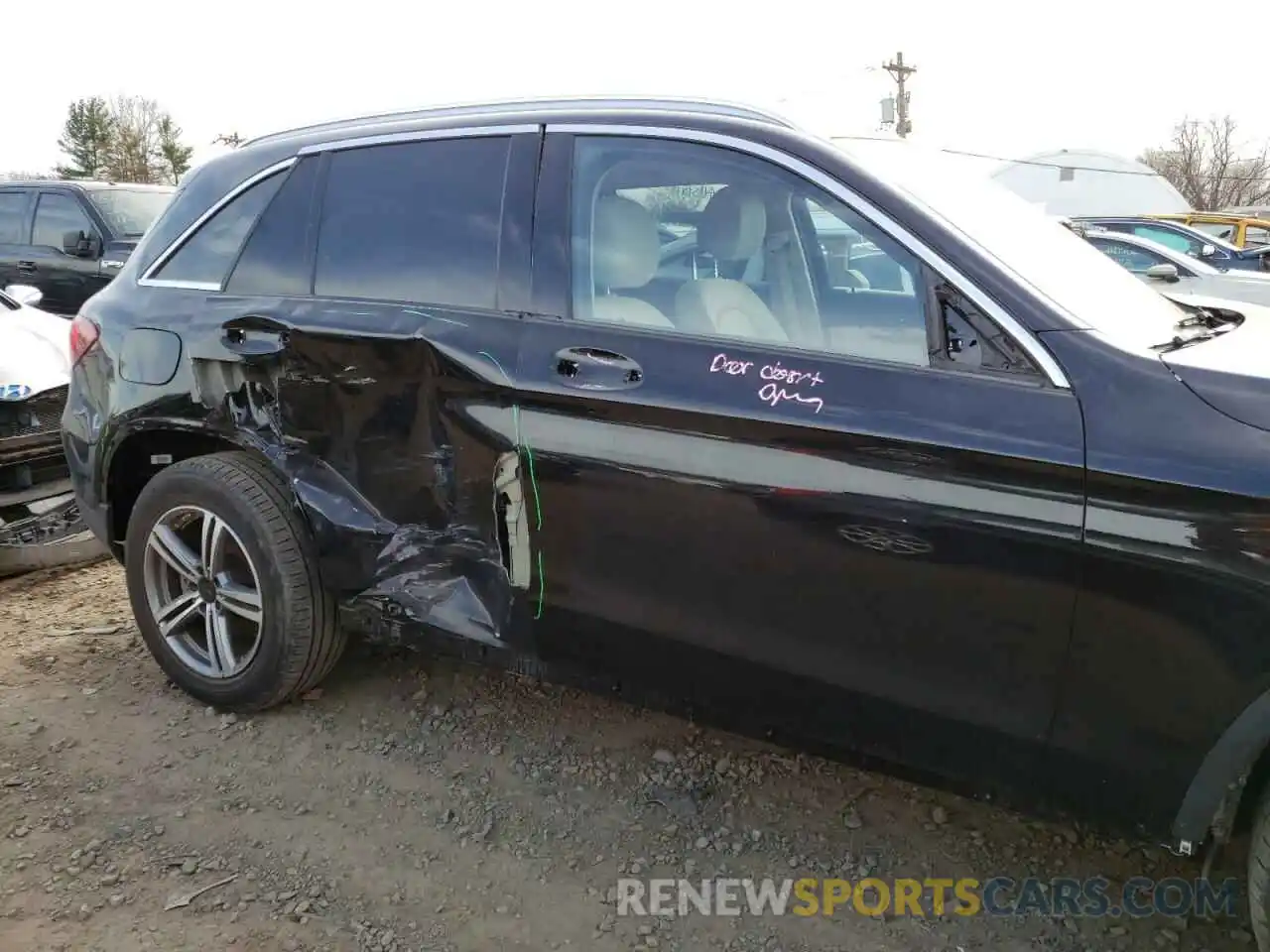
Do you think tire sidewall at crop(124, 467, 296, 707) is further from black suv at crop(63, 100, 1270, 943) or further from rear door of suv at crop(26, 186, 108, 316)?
rear door of suv at crop(26, 186, 108, 316)

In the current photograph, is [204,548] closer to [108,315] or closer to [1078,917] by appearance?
[108,315]

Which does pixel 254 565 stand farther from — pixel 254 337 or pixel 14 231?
pixel 14 231

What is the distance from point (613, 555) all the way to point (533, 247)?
830 millimetres

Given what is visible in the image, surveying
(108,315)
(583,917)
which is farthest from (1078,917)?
(108,315)

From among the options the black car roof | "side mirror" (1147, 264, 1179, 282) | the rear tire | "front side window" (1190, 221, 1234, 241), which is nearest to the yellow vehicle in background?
"front side window" (1190, 221, 1234, 241)

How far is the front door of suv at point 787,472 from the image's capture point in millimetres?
2043

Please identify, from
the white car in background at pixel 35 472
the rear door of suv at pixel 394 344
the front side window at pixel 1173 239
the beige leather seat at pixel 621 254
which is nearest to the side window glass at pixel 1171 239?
the front side window at pixel 1173 239

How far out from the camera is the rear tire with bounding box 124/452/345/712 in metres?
3.13

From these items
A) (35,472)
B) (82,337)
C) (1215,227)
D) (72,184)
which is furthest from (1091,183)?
(82,337)

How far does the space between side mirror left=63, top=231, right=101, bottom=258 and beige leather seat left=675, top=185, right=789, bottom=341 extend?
802 cm

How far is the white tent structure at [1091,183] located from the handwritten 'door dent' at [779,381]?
151 ft

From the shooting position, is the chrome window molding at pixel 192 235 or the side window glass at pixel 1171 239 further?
the side window glass at pixel 1171 239

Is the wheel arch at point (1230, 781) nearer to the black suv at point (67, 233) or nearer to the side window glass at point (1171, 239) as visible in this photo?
the black suv at point (67, 233)

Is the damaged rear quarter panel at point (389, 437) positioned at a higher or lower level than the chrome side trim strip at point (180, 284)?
lower
